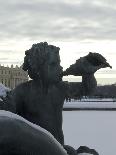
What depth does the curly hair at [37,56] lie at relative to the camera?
2373 mm

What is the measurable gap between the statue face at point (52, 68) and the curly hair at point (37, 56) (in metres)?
0.02

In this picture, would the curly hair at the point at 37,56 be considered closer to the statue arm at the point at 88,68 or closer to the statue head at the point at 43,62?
the statue head at the point at 43,62

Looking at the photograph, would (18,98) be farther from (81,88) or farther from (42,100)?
(81,88)

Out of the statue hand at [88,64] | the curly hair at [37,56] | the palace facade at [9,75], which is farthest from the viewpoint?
the palace facade at [9,75]

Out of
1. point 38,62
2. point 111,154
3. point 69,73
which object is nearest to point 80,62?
point 69,73

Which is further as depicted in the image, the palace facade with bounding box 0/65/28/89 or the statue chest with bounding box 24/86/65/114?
the palace facade with bounding box 0/65/28/89

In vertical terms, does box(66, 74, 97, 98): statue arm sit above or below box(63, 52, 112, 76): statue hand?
below

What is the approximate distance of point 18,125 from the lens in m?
0.71

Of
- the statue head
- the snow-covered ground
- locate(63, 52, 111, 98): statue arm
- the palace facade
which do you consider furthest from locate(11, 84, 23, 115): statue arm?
the palace facade

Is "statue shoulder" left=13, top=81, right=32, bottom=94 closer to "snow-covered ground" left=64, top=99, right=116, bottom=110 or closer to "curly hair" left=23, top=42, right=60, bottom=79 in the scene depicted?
"curly hair" left=23, top=42, right=60, bottom=79

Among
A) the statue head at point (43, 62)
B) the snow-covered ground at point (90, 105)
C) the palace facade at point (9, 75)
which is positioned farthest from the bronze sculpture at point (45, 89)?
the palace facade at point (9, 75)

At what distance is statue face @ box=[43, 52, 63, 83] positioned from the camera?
239cm

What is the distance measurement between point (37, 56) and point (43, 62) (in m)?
0.05

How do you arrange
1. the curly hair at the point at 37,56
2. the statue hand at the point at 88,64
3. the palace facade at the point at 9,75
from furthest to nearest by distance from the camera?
the palace facade at the point at 9,75, the curly hair at the point at 37,56, the statue hand at the point at 88,64
